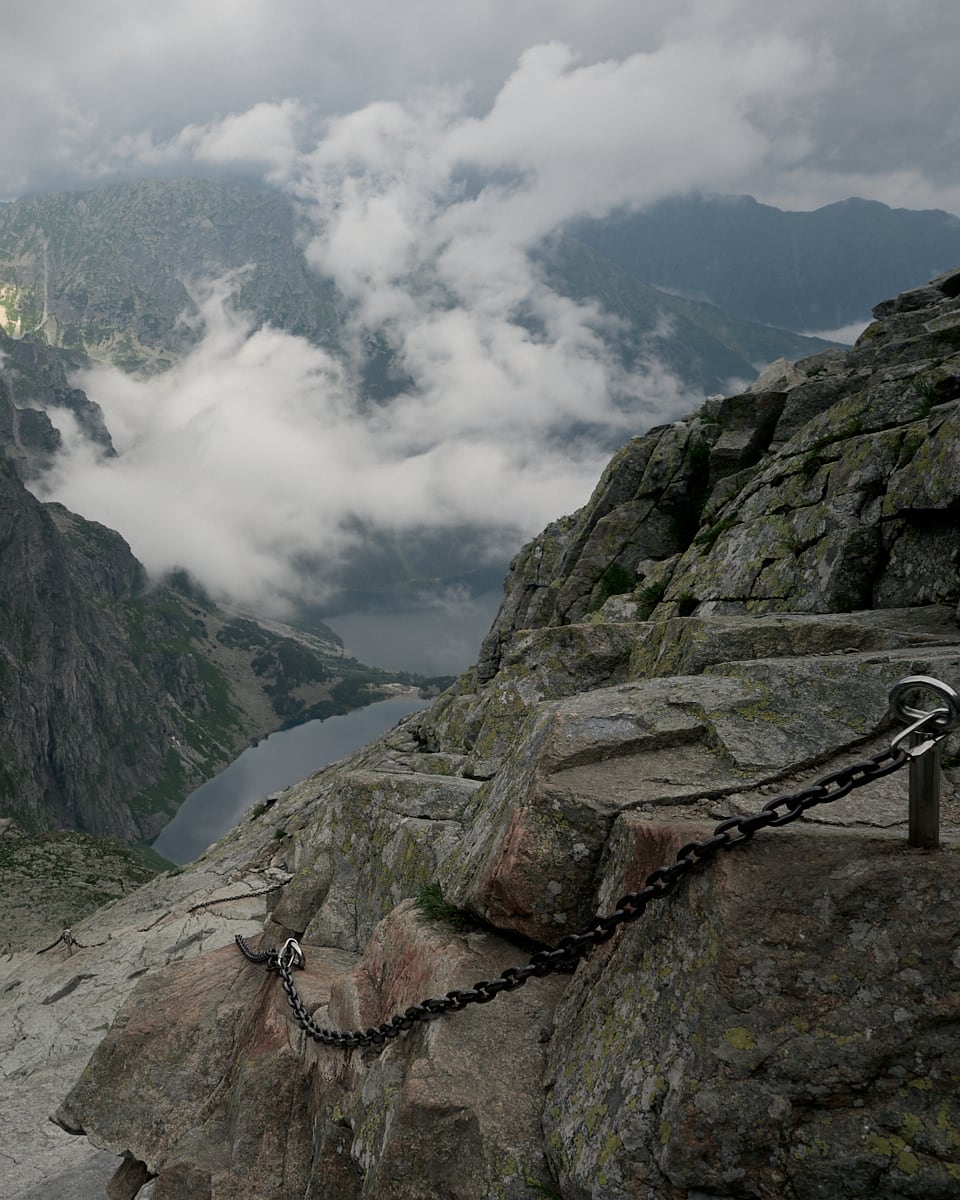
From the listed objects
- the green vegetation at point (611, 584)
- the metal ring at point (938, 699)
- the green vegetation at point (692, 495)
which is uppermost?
the green vegetation at point (692, 495)

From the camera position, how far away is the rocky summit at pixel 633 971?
4793 millimetres

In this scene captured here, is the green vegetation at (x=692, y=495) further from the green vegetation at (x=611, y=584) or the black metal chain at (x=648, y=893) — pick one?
the black metal chain at (x=648, y=893)

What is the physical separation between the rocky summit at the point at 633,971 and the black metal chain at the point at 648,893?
0.17 ft

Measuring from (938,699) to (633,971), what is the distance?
310 cm

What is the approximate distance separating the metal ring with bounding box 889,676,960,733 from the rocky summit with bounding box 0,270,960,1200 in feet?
1.91

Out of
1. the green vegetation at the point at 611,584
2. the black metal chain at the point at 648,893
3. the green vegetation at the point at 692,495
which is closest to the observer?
the black metal chain at the point at 648,893

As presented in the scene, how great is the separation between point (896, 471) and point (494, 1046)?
53.3 feet

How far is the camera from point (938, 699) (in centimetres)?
494

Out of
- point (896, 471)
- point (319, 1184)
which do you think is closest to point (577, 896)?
point (319, 1184)

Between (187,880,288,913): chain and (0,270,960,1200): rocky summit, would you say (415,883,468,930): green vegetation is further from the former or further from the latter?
(187,880,288,913): chain

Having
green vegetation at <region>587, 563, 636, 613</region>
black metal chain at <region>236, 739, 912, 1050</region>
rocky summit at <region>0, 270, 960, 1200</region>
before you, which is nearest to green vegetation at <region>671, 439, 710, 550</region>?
green vegetation at <region>587, 563, 636, 613</region>

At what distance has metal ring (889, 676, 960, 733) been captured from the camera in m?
4.73

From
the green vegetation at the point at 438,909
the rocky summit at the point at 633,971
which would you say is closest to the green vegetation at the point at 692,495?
the rocky summit at the point at 633,971

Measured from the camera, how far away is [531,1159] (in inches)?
226
